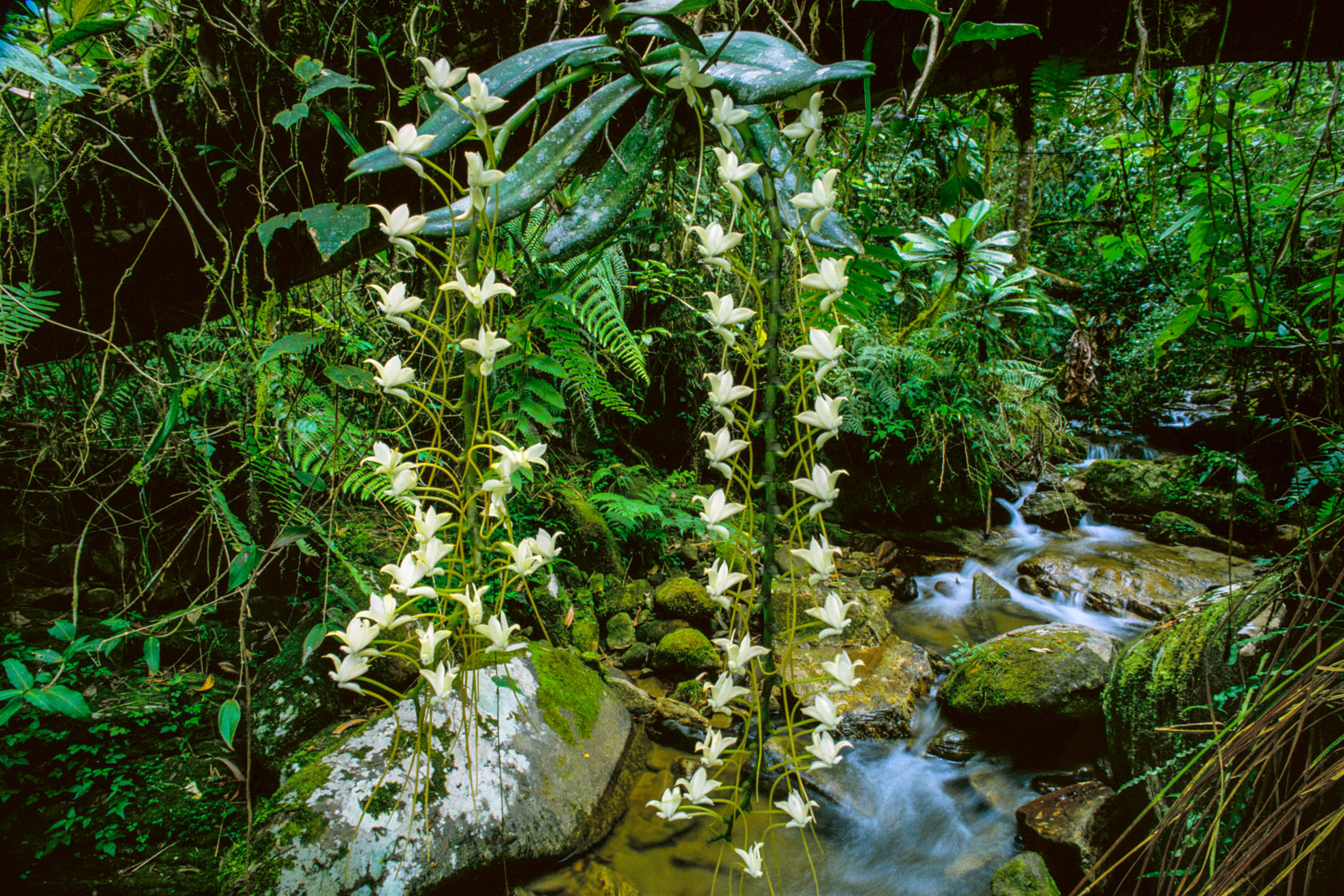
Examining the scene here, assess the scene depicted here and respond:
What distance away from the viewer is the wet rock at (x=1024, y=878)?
6.12 ft

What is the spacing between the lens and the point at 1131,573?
4.08m

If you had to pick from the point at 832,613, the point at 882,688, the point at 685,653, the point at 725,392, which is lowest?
the point at 882,688

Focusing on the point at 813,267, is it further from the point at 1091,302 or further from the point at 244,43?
the point at 1091,302

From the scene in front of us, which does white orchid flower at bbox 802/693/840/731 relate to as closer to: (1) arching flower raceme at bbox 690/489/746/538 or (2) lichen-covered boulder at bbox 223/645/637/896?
(1) arching flower raceme at bbox 690/489/746/538

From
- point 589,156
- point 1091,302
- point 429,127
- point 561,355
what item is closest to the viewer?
point 429,127

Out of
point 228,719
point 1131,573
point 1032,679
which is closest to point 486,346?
point 228,719

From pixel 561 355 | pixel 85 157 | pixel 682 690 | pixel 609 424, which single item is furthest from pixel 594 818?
pixel 609 424

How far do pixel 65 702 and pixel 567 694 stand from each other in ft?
4.61

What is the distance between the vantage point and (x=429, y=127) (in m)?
0.83

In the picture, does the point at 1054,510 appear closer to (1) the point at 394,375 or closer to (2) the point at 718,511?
(2) the point at 718,511

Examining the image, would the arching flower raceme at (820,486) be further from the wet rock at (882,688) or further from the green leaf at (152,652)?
the wet rock at (882,688)

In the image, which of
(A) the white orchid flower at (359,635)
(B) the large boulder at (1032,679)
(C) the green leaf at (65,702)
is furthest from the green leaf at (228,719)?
(B) the large boulder at (1032,679)

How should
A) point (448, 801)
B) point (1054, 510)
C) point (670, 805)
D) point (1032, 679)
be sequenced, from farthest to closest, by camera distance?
point (1054, 510), point (1032, 679), point (448, 801), point (670, 805)

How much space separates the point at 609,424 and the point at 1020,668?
8.95 ft
